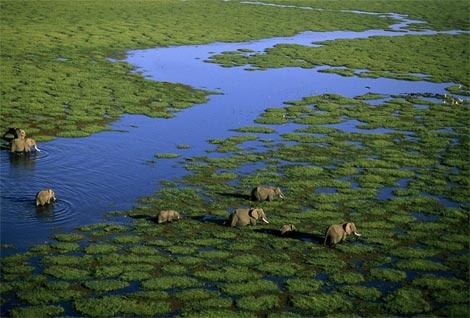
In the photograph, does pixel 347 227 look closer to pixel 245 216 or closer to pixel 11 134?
pixel 245 216

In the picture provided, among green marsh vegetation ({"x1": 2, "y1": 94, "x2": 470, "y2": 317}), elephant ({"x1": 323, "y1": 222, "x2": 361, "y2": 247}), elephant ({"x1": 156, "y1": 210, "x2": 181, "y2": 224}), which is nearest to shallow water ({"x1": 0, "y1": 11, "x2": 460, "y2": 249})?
green marsh vegetation ({"x1": 2, "y1": 94, "x2": 470, "y2": 317})

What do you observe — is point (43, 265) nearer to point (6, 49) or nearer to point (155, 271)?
point (155, 271)

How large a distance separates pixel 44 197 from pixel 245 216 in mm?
6877

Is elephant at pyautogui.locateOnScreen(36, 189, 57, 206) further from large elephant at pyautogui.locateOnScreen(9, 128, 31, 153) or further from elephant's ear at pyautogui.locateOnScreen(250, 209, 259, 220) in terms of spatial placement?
elephant's ear at pyautogui.locateOnScreen(250, 209, 259, 220)

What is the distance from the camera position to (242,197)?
995 inches

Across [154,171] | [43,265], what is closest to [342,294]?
[43,265]

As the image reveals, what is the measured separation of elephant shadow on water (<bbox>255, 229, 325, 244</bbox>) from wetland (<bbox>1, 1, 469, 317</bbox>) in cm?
7

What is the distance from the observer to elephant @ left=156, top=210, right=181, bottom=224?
73.2ft

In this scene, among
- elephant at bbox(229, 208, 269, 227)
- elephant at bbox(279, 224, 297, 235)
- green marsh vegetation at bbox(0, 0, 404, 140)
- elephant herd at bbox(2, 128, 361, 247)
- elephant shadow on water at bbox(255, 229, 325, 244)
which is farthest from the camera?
green marsh vegetation at bbox(0, 0, 404, 140)

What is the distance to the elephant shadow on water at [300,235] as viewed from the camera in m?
21.7

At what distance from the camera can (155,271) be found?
752 inches

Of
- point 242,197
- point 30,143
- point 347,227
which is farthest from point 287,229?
point 30,143

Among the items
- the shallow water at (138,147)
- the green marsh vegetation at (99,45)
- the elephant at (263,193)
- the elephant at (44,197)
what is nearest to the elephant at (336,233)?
the elephant at (263,193)

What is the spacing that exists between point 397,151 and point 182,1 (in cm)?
7626
